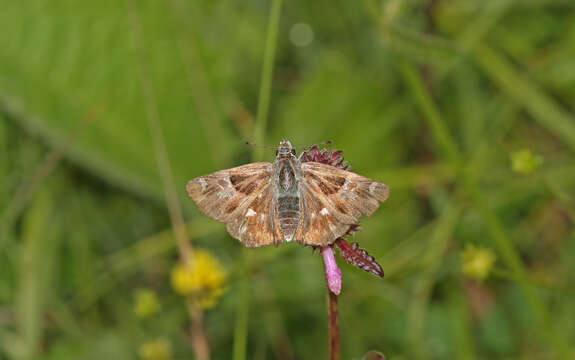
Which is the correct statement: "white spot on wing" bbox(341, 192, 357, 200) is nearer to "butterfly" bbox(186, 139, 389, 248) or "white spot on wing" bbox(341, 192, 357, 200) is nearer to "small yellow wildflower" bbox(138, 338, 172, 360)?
"butterfly" bbox(186, 139, 389, 248)

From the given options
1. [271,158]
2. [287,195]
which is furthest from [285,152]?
[271,158]

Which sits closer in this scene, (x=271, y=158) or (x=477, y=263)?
(x=477, y=263)

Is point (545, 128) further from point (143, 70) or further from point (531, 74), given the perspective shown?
point (143, 70)

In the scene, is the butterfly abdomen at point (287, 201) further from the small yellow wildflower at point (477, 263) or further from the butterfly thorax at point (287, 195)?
the small yellow wildflower at point (477, 263)

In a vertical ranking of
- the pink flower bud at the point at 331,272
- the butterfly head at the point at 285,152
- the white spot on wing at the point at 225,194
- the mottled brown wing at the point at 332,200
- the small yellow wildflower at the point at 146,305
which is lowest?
the pink flower bud at the point at 331,272

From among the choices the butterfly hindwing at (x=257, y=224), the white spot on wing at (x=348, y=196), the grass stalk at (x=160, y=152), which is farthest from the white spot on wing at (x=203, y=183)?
the grass stalk at (x=160, y=152)

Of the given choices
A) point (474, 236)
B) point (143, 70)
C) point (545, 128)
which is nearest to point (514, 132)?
point (545, 128)

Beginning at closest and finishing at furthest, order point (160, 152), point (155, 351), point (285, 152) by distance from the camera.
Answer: point (285, 152), point (155, 351), point (160, 152)

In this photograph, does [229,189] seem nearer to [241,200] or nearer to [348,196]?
[241,200]
